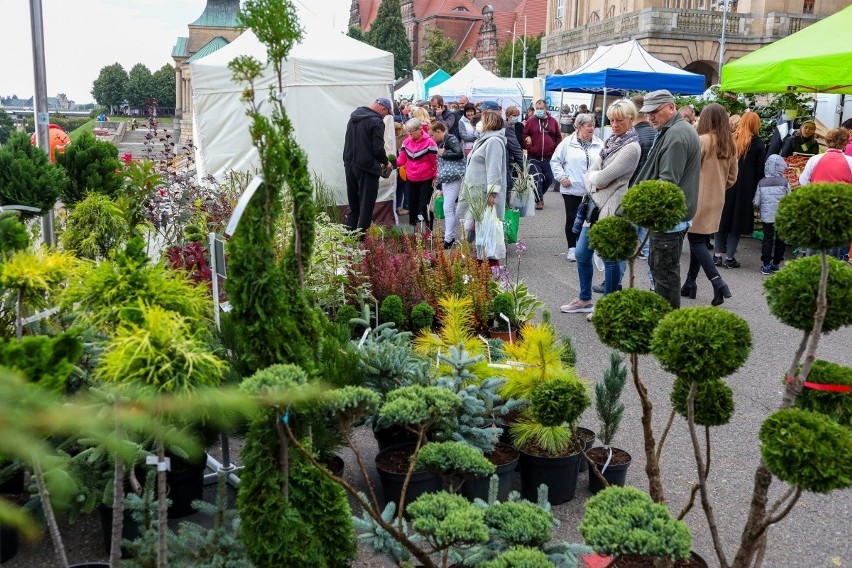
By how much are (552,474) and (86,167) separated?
3.03 m

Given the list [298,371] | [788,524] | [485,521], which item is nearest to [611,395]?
[788,524]

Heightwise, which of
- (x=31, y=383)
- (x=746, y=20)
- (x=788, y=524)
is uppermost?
(x=746, y=20)

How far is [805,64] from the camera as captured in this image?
8.69 metres

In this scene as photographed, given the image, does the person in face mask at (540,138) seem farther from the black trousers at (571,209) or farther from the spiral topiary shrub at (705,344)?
the spiral topiary shrub at (705,344)

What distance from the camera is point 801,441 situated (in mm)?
1877

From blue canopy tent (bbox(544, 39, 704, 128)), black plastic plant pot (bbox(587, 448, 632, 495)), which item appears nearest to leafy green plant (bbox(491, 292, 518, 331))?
black plastic plant pot (bbox(587, 448, 632, 495))

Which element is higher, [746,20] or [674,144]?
[746,20]

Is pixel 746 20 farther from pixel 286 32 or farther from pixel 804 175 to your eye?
pixel 286 32

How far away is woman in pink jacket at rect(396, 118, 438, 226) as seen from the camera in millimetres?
10320

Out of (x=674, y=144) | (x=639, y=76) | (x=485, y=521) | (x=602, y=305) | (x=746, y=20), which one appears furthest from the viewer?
(x=746, y=20)

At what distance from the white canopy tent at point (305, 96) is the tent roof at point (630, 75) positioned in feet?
18.2

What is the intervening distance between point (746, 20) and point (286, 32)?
149 feet

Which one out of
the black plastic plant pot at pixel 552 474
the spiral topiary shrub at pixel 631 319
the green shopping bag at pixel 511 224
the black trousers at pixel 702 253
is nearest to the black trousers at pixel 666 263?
the black trousers at pixel 702 253

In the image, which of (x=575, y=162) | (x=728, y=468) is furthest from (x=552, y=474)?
(x=575, y=162)
